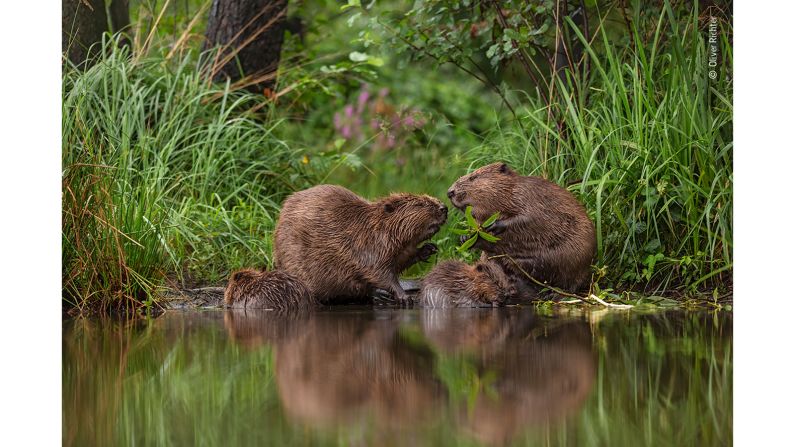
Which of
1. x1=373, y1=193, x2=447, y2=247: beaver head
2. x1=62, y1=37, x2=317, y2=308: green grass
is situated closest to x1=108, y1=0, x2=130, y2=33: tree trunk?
x1=62, y1=37, x2=317, y2=308: green grass

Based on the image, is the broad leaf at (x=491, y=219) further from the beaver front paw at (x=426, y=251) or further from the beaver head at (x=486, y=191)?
the beaver front paw at (x=426, y=251)

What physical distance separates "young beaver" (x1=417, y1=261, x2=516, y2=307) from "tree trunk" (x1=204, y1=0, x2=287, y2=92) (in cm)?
269

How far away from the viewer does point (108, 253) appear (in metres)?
4.23

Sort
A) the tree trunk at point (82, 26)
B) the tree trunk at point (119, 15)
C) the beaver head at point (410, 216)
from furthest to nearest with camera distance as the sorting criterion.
Answer: the tree trunk at point (119, 15) < the tree trunk at point (82, 26) < the beaver head at point (410, 216)

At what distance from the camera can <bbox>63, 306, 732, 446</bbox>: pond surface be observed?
2.15 metres

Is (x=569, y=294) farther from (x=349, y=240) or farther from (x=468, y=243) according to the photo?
(x=349, y=240)

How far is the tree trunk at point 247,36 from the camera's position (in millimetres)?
6887

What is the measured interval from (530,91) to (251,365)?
476 centimetres

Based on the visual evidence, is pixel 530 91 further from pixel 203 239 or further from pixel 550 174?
pixel 203 239

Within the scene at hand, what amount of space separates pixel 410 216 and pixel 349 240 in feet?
1.05

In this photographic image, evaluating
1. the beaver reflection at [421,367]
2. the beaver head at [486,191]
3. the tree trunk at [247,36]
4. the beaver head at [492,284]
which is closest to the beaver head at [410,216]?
the beaver head at [486,191]

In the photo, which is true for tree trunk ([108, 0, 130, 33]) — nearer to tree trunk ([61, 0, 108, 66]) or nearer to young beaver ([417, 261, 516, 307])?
tree trunk ([61, 0, 108, 66])

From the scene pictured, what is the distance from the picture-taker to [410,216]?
188 inches

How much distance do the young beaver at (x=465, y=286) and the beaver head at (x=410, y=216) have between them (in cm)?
25
